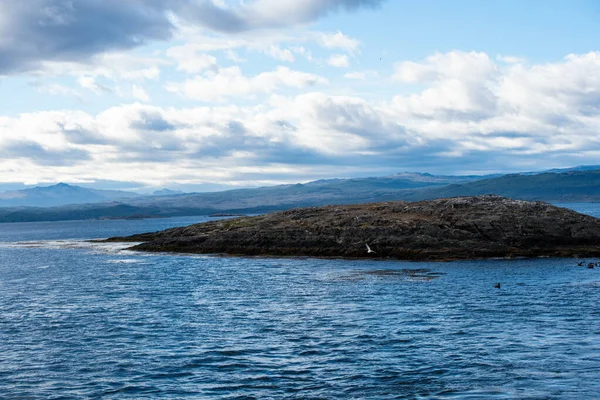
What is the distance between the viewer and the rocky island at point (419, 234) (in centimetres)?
9906

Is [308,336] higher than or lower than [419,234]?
lower

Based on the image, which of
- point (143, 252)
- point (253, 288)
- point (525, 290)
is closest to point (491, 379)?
point (525, 290)

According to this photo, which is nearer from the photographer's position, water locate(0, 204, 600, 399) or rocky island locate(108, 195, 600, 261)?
water locate(0, 204, 600, 399)

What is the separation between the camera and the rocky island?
3900 inches

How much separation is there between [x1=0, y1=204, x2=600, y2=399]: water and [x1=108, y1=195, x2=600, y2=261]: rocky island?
1942 cm

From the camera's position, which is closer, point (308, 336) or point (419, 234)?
point (308, 336)

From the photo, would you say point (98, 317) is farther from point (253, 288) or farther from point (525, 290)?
point (525, 290)

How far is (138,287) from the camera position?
71812 mm

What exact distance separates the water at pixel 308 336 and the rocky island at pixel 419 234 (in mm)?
19425

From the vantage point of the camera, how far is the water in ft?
107

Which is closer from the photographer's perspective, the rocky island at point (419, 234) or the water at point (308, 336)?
the water at point (308, 336)

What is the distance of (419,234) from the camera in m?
103

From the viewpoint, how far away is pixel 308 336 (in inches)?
1715

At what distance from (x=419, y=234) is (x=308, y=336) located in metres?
62.4
